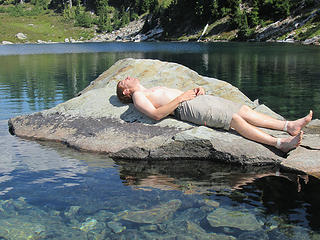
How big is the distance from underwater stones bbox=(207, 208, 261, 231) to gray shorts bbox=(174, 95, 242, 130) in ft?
9.78

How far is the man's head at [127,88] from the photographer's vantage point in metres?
10.00

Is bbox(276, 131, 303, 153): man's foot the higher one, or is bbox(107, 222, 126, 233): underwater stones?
bbox(276, 131, 303, 153): man's foot

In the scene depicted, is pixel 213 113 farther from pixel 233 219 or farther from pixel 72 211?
pixel 72 211

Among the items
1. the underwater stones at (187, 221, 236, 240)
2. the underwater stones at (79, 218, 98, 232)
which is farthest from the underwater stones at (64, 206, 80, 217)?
the underwater stones at (187, 221, 236, 240)

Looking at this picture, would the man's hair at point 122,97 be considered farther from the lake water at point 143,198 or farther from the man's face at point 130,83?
the lake water at point 143,198

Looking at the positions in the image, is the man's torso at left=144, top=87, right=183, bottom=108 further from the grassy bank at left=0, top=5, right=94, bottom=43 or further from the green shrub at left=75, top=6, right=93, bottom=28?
the green shrub at left=75, top=6, right=93, bottom=28

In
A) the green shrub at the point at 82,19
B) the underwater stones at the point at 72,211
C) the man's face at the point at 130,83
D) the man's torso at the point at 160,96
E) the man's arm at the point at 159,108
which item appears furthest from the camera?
the green shrub at the point at 82,19

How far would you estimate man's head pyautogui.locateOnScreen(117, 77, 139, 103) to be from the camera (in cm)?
1000

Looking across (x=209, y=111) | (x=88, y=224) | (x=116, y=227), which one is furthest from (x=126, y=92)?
(x=116, y=227)

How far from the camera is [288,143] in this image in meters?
8.09

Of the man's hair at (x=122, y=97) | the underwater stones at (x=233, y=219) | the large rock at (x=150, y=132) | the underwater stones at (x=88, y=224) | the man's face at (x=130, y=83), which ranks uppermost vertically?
the man's face at (x=130, y=83)

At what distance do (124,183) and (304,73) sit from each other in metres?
24.0

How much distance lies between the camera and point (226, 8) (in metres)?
113

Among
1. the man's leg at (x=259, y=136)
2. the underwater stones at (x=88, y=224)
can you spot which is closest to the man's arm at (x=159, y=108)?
the man's leg at (x=259, y=136)
